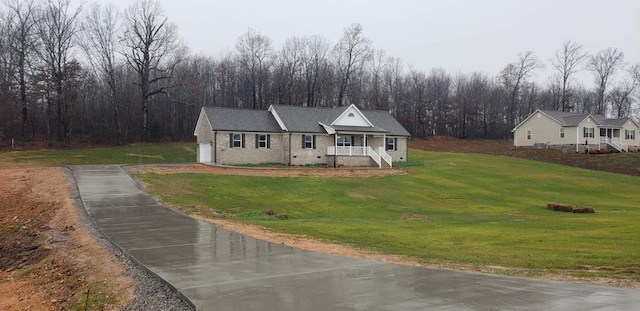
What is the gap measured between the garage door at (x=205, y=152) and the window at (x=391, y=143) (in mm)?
16880

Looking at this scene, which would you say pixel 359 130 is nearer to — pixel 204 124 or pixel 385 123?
pixel 385 123

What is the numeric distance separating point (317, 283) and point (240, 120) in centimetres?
3356

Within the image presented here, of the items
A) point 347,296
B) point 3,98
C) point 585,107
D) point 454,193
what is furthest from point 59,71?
point 585,107

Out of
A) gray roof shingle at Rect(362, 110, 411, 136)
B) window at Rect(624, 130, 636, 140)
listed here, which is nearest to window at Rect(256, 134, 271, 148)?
gray roof shingle at Rect(362, 110, 411, 136)

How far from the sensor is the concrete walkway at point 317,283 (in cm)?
630

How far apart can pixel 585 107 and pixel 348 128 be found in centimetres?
7413

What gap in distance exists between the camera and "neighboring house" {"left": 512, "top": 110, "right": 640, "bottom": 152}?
57.6 m

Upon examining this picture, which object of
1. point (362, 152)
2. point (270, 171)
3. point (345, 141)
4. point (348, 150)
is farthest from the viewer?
point (345, 141)

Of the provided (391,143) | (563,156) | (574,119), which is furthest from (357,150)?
(574,119)

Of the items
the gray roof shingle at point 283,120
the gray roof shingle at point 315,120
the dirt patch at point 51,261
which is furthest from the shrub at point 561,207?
the dirt patch at point 51,261

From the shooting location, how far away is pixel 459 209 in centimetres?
2475

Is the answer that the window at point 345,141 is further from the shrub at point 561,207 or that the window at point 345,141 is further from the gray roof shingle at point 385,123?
the shrub at point 561,207

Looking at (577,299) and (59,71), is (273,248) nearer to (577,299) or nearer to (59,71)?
(577,299)

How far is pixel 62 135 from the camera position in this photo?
182 ft
